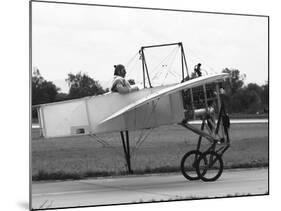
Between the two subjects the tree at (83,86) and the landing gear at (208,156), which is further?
the landing gear at (208,156)

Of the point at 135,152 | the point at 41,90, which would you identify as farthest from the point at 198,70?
the point at 41,90

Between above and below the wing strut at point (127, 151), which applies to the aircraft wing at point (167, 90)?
above

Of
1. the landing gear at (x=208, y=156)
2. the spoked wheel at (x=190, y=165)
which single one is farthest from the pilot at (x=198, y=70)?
the spoked wheel at (x=190, y=165)

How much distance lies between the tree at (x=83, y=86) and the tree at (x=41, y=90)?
0.23 metres

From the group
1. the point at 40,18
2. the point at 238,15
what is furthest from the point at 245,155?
the point at 40,18

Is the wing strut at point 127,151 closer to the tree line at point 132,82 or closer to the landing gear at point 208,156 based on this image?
the landing gear at point 208,156

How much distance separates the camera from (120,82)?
30.2 ft

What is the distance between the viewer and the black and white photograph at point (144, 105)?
8945 millimetres

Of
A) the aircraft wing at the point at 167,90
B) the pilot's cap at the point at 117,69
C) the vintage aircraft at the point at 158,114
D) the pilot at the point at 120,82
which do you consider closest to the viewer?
the aircraft wing at the point at 167,90

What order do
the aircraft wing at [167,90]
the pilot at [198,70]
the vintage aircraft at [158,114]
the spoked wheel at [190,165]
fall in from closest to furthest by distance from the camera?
the aircraft wing at [167,90], the vintage aircraft at [158,114], the pilot at [198,70], the spoked wheel at [190,165]

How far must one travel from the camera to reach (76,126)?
8992 millimetres

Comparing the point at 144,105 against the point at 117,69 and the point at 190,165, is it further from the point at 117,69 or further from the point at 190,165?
the point at 190,165

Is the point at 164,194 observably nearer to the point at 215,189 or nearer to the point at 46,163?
the point at 215,189

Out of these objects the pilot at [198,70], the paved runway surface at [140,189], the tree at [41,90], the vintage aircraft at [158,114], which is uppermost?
the pilot at [198,70]
